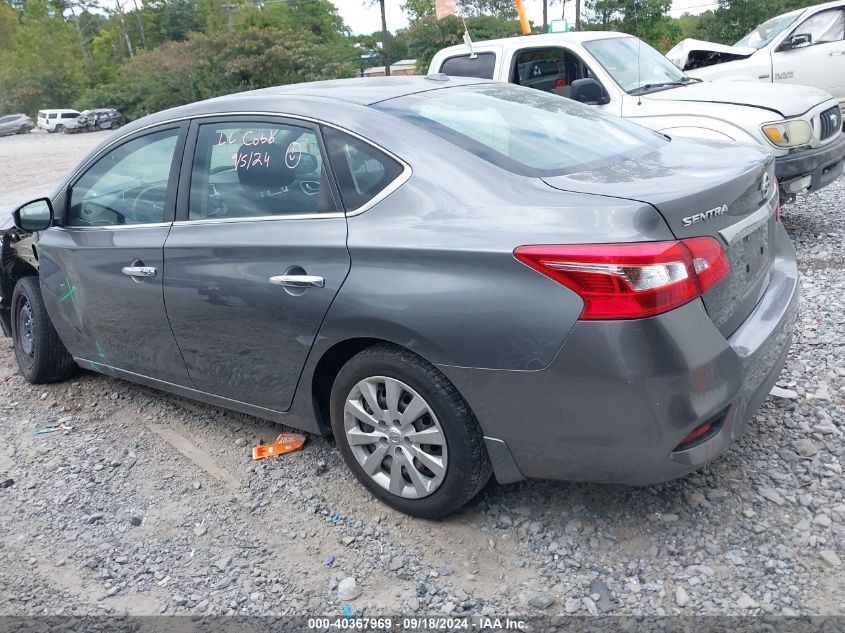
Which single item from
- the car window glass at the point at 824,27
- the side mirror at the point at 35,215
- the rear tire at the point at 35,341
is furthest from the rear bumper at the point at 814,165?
the rear tire at the point at 35,341

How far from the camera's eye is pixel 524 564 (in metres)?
2.81

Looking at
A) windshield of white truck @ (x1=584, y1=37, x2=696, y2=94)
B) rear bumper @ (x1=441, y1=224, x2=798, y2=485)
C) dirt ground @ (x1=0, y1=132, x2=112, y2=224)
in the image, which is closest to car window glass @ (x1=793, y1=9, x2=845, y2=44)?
windshield of white truck @ (x1=584, y1=37, x2=696, y2=94)

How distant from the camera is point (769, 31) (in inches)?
430

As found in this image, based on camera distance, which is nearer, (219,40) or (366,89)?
(366,89)

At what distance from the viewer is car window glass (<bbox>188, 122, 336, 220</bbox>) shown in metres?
3.21

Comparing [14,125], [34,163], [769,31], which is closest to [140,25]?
[14,125]

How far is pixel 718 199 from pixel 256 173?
188 centimetres

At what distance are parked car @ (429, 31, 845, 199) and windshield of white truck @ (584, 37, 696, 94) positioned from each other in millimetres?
11

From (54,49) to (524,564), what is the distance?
7268cm

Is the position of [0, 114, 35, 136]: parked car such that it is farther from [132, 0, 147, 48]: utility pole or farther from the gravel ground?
the gravel ground

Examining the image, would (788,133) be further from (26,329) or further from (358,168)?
(26,329)

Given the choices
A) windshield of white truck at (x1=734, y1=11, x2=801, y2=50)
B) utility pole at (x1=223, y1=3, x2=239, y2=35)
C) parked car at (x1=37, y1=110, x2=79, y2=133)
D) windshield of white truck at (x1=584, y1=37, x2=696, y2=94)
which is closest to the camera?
windshield of white truck at (x1=584, y1=37, x2=696, y2=94)

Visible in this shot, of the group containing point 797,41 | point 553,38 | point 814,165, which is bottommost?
point 814,165

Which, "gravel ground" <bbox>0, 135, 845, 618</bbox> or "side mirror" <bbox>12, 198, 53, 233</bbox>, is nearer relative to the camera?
"gravel ground" <bbox>0, 135, 845, 618</bbox>
